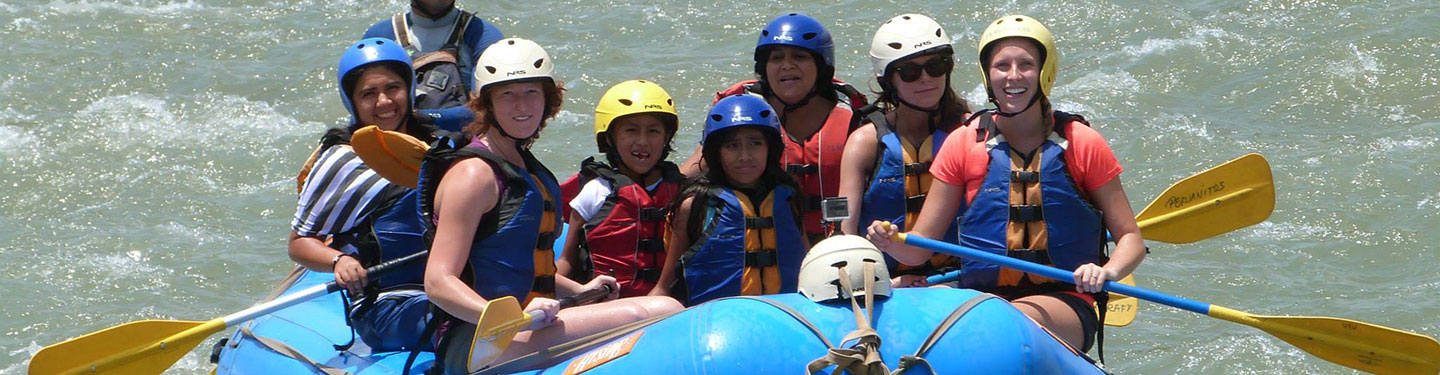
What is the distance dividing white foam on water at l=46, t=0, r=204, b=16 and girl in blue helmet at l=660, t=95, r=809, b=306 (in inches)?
378

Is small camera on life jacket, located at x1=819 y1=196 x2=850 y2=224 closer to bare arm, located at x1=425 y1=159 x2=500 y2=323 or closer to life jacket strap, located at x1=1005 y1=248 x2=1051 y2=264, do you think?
life jacket strap, located at x1=1005 y1=248 x2=1051 y2=264

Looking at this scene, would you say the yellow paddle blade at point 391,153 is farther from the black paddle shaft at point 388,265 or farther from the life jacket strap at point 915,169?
the life jacket strap at point 915,169

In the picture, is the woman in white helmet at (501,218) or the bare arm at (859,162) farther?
the bare arm at (859,162)

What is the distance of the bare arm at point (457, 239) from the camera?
4363mm

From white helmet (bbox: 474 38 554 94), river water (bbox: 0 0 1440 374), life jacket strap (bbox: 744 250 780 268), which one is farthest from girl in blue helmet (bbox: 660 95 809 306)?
river water (bbox: 0 0 1440 374)

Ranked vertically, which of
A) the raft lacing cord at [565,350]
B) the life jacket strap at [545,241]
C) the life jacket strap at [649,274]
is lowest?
the raft lacing cord at [565,350]

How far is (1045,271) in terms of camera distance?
4.64 metres

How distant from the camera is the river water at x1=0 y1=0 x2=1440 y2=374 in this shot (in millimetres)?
9195

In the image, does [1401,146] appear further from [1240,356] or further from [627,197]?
[627,197]

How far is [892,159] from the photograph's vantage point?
17.4 ft

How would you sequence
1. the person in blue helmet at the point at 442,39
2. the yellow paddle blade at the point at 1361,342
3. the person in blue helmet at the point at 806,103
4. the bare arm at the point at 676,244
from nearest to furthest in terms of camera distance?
the yellow paddle blade at the point at 1361,342 → the bare arm at the point at 676,244 → the person in blue helmet at the point at 806,103 → the person in blue helmet at the point at 442,39

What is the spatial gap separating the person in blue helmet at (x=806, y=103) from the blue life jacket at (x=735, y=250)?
18.5 inches

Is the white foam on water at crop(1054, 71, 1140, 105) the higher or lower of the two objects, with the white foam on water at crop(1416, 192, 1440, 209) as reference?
higher

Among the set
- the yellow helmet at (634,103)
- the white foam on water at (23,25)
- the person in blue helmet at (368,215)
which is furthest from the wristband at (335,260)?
the white foam on water at (23,25)
